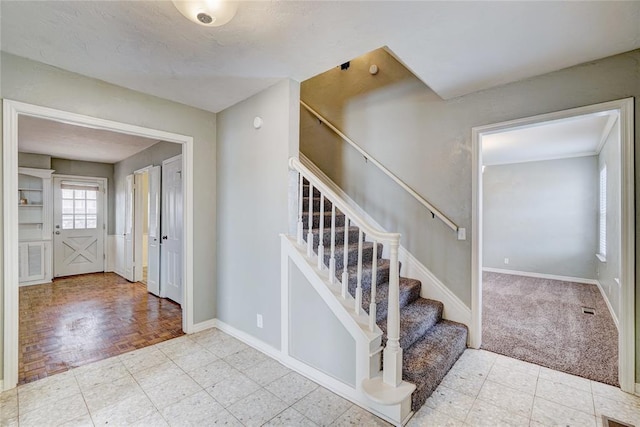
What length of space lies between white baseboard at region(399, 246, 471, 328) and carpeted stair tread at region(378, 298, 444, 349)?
71 mm

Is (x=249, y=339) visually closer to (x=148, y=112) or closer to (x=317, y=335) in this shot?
(x=317, y=335)

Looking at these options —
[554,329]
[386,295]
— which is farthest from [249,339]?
[554,329]

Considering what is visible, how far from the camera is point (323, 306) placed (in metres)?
2.16

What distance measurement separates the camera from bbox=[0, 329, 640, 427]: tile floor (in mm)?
1795

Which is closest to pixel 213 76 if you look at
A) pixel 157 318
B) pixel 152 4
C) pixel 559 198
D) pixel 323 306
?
pixel 152 4

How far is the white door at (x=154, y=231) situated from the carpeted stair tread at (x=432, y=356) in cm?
402

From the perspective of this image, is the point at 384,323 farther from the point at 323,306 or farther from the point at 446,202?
the point at 446,202

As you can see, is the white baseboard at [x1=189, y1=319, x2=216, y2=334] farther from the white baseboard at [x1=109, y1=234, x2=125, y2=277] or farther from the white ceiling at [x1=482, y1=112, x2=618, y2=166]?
the white ceiling at [x1=482, y1=112, x2=618, y2=166]

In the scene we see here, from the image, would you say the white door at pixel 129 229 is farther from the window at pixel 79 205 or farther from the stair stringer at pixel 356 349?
the stair stringer at pixel 356 349

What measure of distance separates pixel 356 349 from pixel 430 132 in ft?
7.43

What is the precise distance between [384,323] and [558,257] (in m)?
5.52

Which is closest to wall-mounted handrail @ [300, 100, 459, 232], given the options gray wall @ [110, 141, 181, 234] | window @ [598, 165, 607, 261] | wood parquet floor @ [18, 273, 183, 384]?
gray wall @ [110, 141, 181, 234]

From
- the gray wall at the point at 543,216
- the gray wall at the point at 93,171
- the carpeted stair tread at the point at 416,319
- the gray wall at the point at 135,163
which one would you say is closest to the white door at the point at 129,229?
the gray wall at the point at 135,163

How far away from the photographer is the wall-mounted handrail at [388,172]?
2804 millimetres
